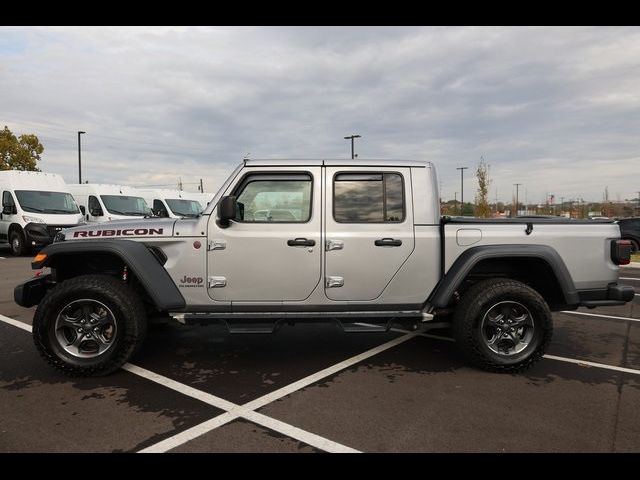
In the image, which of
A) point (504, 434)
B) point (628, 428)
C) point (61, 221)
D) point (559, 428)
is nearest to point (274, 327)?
point (504, 434)

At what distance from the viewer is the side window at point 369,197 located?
4.11 m

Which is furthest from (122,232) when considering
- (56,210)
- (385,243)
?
(56,210)

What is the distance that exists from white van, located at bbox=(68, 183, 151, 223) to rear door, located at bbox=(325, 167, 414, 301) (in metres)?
13.7

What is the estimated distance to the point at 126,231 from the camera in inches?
159

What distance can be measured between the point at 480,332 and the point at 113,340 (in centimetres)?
338

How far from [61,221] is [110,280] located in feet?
38.6

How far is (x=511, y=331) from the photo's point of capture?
13.4ft

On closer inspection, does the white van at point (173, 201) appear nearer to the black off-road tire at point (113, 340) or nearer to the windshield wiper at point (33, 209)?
the windshield wiper at point (33, 209)

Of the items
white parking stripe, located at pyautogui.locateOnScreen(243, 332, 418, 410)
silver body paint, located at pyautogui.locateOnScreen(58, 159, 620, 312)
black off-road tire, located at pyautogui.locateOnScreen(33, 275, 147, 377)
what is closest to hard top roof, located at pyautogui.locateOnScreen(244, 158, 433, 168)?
silver body paint, located at pyautogui.locateOnScreen(58, 159, 620, 312)

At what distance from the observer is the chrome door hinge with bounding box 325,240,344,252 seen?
398cm

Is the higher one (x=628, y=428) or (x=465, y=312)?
(x=465, y=312)
